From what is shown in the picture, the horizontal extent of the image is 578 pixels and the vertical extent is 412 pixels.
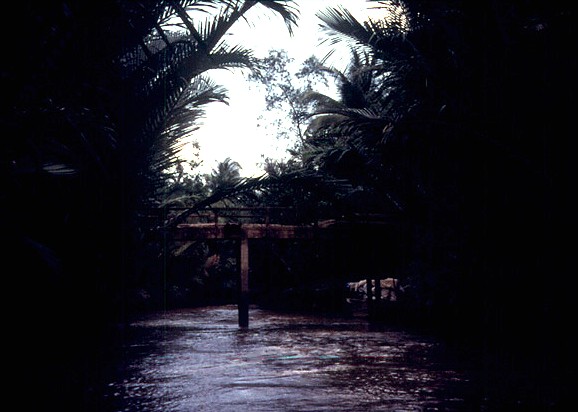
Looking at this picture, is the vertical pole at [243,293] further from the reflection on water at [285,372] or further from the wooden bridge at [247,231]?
the reflection on water at [285,372]

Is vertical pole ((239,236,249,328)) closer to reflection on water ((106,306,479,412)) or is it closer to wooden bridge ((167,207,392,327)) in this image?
wooden bridge ((167,207,392,327))

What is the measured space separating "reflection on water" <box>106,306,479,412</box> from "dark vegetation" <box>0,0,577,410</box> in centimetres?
83

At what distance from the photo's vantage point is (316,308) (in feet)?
72.8

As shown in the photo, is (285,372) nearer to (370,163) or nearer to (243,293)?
(370,163)

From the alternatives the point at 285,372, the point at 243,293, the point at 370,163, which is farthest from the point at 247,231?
the point at 285,372

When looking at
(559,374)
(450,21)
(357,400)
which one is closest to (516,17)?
(450,21)

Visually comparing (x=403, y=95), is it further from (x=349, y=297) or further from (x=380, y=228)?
(x=349, y=297)

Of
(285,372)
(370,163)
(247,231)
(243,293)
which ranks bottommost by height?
(285,372)

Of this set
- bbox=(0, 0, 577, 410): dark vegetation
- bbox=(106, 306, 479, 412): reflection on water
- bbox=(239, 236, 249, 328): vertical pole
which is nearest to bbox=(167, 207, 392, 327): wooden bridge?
bbox=(239, 236, 249, 328): vertical pole

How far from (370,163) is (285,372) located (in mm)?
5910

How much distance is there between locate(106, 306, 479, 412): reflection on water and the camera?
6.77m

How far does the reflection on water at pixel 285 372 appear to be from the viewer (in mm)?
6773

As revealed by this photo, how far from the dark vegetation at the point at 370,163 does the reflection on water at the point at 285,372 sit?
2.72 ft

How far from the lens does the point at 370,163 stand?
13.7 meters
